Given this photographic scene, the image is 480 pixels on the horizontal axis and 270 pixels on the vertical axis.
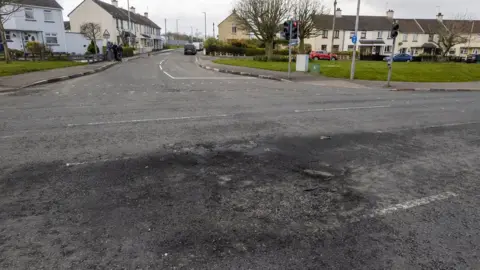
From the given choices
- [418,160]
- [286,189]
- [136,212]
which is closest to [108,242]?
[136,212]

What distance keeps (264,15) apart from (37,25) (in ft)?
99.1

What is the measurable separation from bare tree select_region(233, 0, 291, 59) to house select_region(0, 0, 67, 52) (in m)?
25.2

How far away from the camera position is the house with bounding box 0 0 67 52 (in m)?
41.6

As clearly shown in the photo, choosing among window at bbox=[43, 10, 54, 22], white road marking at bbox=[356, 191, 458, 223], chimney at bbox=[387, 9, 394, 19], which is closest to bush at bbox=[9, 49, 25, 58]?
window at bbox=[43, 10, 54, 22]

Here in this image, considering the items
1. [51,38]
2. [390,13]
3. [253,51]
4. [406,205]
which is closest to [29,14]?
[51,38]

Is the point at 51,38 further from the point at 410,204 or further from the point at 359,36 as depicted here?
the point at 359,36

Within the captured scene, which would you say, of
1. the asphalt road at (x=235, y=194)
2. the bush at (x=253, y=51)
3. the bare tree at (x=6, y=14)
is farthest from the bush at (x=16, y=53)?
the bush at (x=253, y=51)

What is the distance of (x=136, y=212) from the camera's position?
3.81 m

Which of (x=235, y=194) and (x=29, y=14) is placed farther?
(x=29, y=14)

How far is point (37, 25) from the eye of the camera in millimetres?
43594

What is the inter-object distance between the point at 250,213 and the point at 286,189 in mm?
869

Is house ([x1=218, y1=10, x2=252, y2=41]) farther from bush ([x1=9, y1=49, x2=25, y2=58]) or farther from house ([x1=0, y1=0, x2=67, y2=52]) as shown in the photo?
bush ([x1=9, y1=49, x2=25, y2=58])

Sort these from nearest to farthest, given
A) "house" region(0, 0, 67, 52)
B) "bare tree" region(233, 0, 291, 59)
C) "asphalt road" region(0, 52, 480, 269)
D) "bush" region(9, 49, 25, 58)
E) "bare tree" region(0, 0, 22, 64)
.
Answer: "asphalt road" region(0, 52, 480, 269), "bare tree" region(0, 0, 22, 64), "bush" region(9, 49, 25, 58), "bare tree" region(233, 0, 291, 59), "house" region(0, 0, 67, 52)

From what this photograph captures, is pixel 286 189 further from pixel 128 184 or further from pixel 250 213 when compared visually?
pixel 128 184
